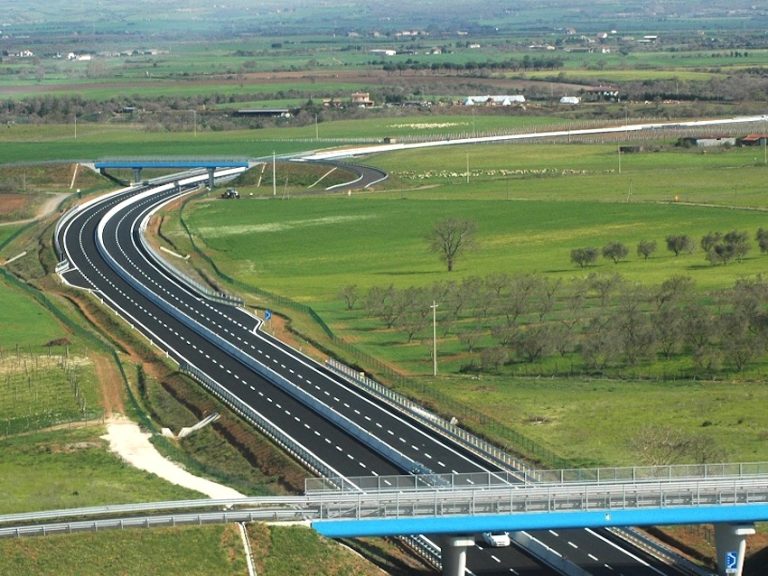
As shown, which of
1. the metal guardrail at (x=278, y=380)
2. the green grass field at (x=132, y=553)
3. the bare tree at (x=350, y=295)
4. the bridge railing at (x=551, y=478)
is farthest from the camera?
the bare tree at (x=350, y=295)

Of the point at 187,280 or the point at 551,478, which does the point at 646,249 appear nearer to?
the point at 187,280

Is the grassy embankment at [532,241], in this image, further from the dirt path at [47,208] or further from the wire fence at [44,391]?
the wire fence at [44,391]

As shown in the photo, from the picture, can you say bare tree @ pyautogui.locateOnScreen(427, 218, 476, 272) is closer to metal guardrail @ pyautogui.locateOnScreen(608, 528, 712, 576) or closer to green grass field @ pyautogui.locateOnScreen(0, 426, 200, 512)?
green grass field @ pyautogui.locateOnScreen(0, 426, 200, 512)

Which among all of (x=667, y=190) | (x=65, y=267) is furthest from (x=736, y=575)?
(x=667, y=190)

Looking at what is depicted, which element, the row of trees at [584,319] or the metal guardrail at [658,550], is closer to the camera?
the metal guardrail at [658,550]

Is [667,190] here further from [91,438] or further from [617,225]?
[91,438]

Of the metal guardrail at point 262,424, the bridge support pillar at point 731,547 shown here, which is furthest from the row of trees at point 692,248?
the bridge support pillar at point 731,547
